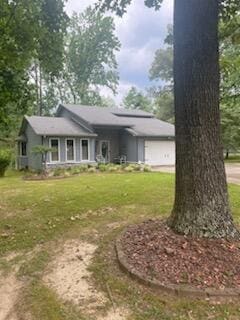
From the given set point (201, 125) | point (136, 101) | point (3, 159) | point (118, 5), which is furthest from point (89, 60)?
point (201, 125)

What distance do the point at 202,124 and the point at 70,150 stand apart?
56.3 feet

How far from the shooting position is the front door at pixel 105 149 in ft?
75.3

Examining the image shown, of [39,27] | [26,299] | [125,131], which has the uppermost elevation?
[39,27]

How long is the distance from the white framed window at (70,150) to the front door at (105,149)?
8.25ft

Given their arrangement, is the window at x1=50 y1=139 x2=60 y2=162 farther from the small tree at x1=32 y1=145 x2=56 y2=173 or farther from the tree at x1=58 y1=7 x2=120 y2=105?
the tree at x1=58 y1=7 x2=120 y2=105

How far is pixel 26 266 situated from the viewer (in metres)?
4.52

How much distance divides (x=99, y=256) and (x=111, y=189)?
18.1 feet

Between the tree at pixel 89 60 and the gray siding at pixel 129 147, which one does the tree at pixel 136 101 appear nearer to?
the tree at pixel 89 60

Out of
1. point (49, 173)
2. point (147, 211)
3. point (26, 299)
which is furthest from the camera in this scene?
point (49, 173)

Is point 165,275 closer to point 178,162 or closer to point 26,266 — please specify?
point 178,162

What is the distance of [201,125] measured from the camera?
14.7 ft

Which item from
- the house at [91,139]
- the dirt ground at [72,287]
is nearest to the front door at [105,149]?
the house at [91,139]

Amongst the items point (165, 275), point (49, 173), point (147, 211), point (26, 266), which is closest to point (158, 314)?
point (165, 275)

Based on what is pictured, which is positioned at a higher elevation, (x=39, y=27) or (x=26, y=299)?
(x=39, y=27)
